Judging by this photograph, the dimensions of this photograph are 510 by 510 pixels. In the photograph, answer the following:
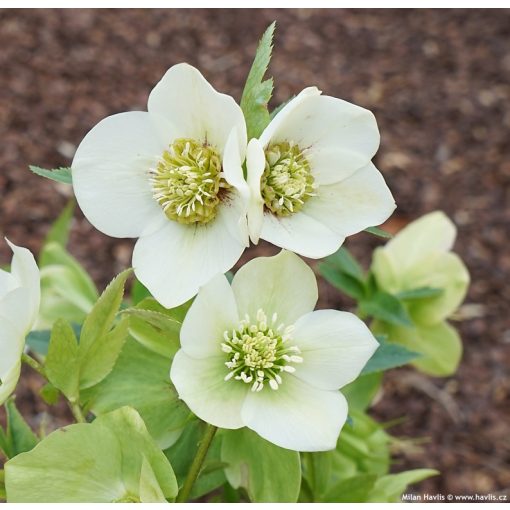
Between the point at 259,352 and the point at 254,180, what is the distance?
141mm

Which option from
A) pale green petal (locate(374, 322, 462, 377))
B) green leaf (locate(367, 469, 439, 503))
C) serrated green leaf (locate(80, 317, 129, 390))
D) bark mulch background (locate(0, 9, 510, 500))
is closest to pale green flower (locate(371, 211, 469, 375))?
pale green petal (locate(374, 322, 462, 377))

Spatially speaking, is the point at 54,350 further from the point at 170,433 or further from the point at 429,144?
the point at 429,144

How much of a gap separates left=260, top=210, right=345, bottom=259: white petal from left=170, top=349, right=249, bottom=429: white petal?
106 mm

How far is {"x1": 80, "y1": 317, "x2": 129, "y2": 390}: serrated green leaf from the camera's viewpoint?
0.61 metres

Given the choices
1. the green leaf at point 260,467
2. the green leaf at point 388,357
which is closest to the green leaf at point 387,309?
the green leaf at point 388,357

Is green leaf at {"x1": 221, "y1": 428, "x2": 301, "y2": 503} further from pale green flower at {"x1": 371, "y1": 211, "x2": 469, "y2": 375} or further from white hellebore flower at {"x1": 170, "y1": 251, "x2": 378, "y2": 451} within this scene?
pale green flower at {"x1": 371, "y1": 211, "x2": 469, "y2": 375}

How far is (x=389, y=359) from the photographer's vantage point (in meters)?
0.76

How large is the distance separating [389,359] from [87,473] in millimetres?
304

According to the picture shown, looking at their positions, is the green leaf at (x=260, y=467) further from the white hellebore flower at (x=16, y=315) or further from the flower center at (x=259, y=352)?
the white hellebore flower at (x=16, y=315)

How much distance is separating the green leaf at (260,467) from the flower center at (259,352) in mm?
74

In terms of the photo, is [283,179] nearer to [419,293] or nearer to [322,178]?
[322,178]

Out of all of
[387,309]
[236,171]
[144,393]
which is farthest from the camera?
[387,309]

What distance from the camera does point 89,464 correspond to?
59 centimetres

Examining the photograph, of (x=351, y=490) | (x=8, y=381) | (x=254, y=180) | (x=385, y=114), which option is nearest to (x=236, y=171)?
(x=254, y=180)
